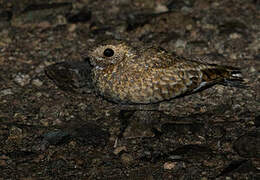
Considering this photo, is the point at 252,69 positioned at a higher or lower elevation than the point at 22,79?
higher

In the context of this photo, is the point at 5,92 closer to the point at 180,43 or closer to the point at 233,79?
the point at 180,43

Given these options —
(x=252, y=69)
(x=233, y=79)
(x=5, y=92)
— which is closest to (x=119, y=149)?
(x=233, y=79)

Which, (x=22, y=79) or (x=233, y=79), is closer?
(x=233, y=79)

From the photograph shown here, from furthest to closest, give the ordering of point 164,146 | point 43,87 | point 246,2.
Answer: point 246,2
point 43,87
point 164,146

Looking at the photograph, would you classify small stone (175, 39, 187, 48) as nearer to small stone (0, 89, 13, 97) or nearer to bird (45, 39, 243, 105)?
bird (45, 39, 243, 105)

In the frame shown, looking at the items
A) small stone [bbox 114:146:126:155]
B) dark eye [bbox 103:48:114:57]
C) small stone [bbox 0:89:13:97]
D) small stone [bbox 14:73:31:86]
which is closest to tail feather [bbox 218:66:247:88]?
dark eye [bbox 103:48:114:57]

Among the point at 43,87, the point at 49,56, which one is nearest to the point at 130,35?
the point at 49,56

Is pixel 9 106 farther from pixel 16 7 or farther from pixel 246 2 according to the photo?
pixel 246 2
